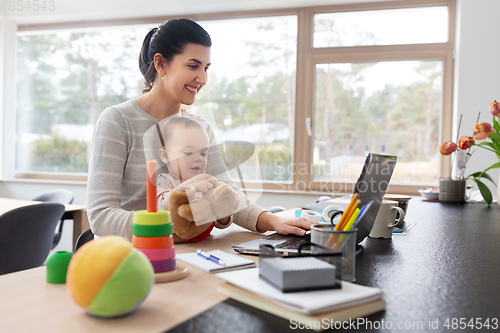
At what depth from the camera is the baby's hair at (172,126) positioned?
3.44 ft

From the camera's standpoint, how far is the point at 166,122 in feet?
3.58

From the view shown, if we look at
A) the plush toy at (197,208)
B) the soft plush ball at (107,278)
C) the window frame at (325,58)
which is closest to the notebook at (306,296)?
the soft plush ball at (107,278)

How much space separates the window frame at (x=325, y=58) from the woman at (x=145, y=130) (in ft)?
7.79

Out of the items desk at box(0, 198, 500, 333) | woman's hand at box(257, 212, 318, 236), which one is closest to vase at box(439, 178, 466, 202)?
desk at box(0, 198, 500, 333)

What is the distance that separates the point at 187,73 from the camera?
1.29m

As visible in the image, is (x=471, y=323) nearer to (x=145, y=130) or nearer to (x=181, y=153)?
(x=181, y=153)

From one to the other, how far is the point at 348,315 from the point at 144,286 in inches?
10.3

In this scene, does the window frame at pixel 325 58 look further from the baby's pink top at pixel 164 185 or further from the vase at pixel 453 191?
the baby's pink top at pixel 164 185

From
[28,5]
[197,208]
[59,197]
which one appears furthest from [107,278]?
[28,5]

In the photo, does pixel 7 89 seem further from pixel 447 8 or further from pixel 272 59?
pixel 447 8

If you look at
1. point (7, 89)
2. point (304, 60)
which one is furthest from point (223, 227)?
point (7, 89)

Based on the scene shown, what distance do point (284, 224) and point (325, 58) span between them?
2.90 metres

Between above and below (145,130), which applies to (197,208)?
below

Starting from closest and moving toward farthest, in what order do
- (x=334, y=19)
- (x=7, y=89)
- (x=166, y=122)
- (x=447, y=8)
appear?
(x=166, y=122), (x=447, y=8), (x=334, y=19), (x=7, y=89)
